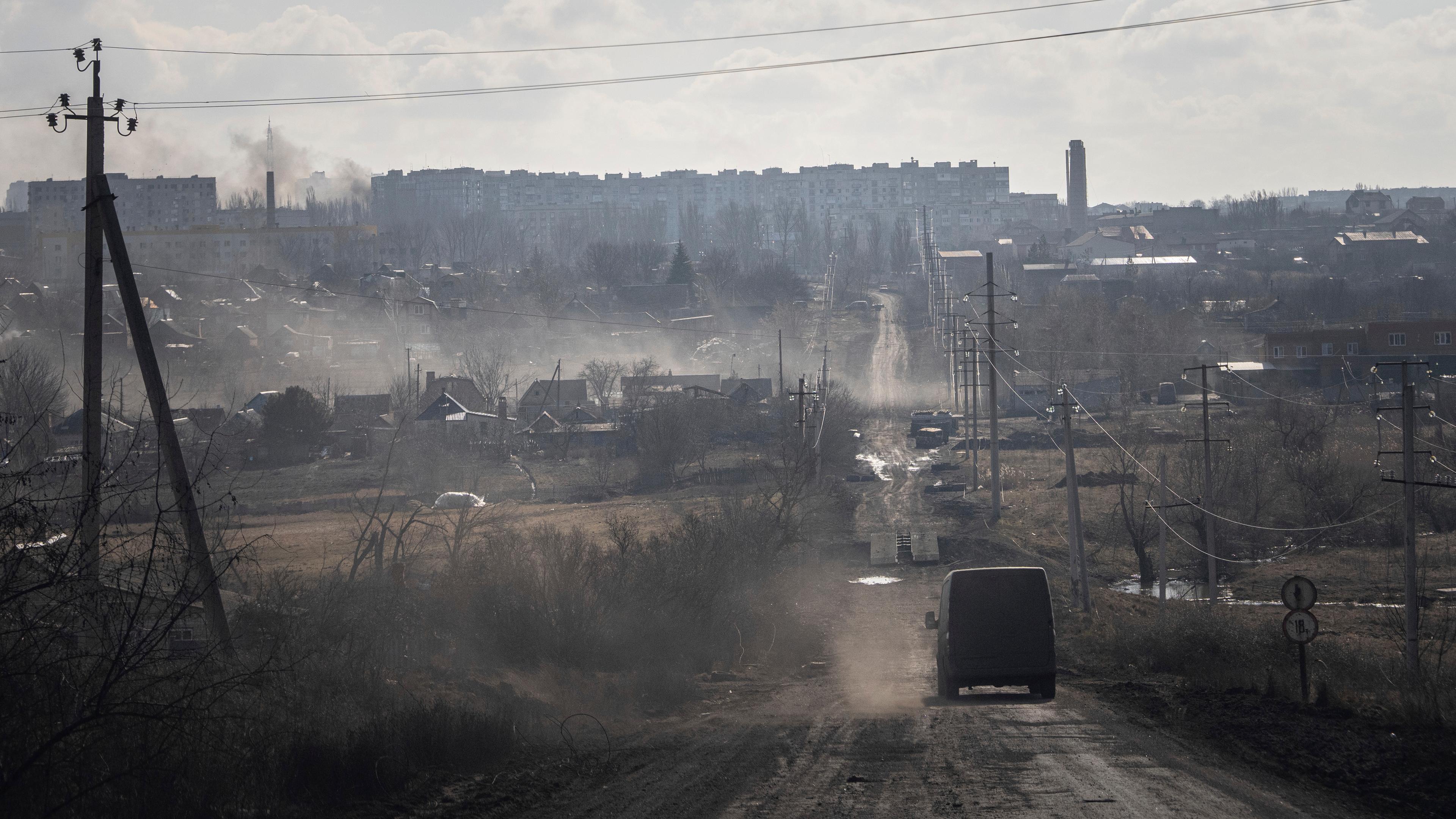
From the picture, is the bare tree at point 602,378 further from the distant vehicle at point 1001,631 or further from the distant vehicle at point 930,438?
the distant vehicle at point 1001,631

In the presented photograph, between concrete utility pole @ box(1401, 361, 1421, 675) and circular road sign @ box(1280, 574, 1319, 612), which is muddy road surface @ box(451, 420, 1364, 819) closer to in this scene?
circular road sign @ box(1280, 574, 1319, 612)

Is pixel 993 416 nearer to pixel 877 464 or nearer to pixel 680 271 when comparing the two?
pixel 877 464

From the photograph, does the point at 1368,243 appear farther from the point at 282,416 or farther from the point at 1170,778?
the point at 1170,778

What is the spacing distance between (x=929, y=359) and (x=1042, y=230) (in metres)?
81.8

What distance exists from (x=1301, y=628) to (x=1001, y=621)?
3.13m

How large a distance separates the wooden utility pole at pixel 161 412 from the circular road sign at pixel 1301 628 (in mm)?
10430

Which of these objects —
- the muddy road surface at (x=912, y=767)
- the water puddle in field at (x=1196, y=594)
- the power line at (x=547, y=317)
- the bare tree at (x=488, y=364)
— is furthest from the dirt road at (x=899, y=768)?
the power line at (x=547, y=317)

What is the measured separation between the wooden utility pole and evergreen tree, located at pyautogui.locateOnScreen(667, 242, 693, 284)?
98573 mm

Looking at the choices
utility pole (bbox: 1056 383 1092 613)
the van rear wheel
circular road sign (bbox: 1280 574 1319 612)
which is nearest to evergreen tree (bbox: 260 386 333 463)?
utility pole (bbox: 1056 383 1092 613)

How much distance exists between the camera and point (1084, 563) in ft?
72.1

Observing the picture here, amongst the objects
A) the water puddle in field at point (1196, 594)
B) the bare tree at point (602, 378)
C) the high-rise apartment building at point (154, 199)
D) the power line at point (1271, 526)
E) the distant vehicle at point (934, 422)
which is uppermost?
the high-rise apartment building at point (154, 199)

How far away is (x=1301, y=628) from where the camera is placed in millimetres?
11617

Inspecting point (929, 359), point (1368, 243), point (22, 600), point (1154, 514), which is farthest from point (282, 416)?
point (1368, 243)

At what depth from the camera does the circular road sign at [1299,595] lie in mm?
11719
